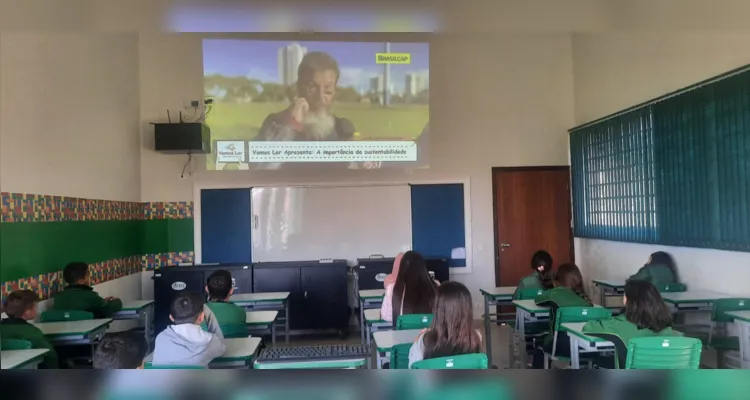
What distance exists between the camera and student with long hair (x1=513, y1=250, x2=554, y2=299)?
4312 mm

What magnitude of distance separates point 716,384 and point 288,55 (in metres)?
4.59

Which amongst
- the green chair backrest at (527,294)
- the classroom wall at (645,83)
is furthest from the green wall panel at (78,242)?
the classroom wall at (645,83)

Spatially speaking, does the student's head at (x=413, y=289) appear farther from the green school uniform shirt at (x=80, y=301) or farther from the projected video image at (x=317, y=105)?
the green school uniform shirt at (x=80, y=301)

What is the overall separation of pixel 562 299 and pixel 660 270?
168 cm

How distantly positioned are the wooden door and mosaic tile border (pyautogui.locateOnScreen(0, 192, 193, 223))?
153 inches

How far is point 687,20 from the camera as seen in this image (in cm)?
202

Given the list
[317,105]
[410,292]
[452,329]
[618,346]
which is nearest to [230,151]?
[317,105]

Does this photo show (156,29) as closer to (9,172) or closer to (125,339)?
(125,339)

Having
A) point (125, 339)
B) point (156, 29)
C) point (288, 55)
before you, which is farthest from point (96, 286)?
point (156, 29)

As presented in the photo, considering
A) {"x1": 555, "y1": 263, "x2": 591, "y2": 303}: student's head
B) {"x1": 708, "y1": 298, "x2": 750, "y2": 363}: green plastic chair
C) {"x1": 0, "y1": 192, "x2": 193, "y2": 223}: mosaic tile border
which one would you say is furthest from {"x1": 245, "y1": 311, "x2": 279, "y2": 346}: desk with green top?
{"x1": 708, "y1": 298, "x2": 750, "y2": 363}: green plastic chair

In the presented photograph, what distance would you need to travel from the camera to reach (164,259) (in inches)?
250

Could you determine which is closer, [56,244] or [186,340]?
[186,340]

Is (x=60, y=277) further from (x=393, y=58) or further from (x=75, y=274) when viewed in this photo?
(x=393, y=58)

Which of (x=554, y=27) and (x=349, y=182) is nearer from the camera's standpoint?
(x=554, y=27)
